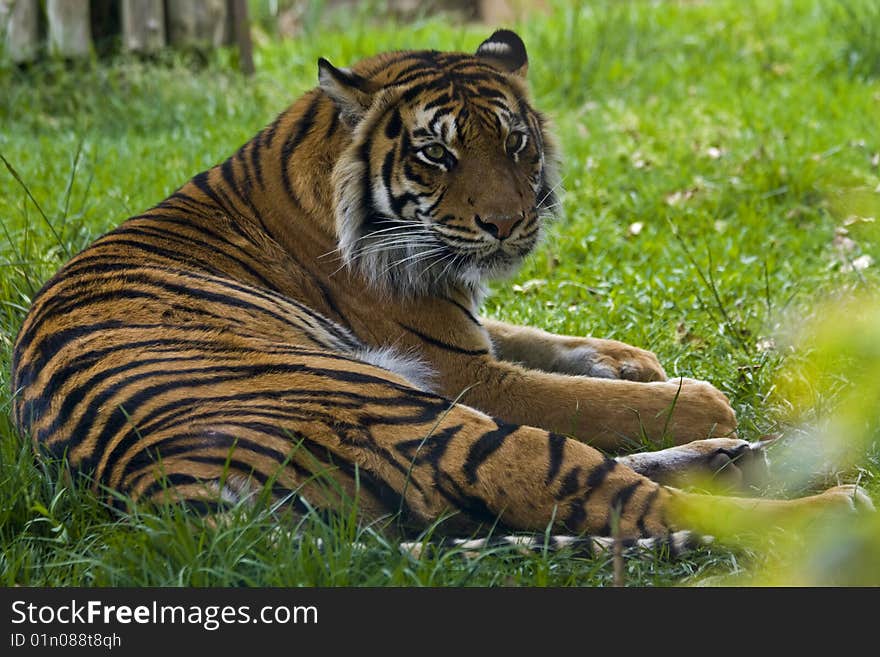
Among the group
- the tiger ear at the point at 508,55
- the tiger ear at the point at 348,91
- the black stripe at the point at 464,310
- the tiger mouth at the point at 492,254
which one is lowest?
the black stripe at the point at 464,310

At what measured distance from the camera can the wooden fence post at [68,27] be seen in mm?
7695

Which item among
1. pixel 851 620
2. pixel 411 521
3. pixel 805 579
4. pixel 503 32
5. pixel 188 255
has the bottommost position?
pixel 411 521

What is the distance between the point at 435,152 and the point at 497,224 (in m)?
0.31

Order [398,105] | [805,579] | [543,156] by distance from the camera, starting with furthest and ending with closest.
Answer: [543,156], [398,105], [805,579]

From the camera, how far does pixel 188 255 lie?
345cm

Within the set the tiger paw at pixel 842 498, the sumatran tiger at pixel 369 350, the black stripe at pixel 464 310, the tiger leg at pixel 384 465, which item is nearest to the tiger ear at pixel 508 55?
the sumatran tiger at pixel 369 350

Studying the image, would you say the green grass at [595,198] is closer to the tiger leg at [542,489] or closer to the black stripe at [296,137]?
the tiger leg at [542,489]

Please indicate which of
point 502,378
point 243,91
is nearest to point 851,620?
point 502,378

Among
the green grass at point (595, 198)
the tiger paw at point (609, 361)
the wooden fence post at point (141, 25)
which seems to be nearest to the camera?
the green grass at point (595, 198)

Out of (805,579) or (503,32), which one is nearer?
(805,579)

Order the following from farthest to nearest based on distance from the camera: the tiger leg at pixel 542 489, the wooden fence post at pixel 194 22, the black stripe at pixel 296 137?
the wooden fence post at pixel 194 22 < the black stripe at pixel 296 137 < the tiger leg at pixel 542 489

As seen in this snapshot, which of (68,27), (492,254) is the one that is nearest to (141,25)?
(68,27)

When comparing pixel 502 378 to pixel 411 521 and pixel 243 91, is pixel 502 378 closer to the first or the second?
pixel 411 521

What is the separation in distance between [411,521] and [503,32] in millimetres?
2167
